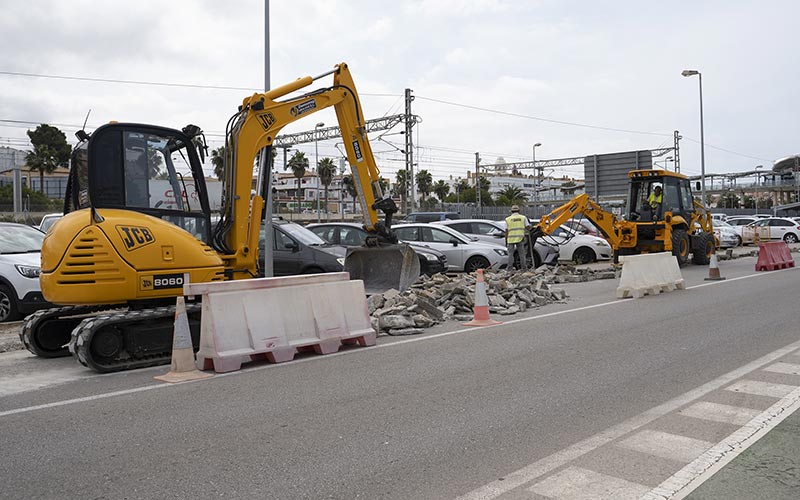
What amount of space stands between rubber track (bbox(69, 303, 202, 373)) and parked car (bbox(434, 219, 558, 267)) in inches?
548

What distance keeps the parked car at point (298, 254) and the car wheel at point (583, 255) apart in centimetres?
1074

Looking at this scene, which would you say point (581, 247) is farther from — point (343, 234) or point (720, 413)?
point (720, 413)

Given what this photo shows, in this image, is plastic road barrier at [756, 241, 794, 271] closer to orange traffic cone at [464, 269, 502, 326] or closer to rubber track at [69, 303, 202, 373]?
orange traffic cone at [464, 269, 502, 326]

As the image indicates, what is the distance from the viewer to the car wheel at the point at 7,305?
11586 millimetres

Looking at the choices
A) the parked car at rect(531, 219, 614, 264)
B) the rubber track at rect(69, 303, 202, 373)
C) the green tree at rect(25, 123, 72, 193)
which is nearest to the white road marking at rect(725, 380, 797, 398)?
the rubber track at rect(69, 303, 202, 373)

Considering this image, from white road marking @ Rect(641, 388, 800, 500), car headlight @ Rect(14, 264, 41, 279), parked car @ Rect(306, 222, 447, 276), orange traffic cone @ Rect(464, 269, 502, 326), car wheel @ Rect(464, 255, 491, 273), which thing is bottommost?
white road marking @ Rect(641, 388, 800, 500)

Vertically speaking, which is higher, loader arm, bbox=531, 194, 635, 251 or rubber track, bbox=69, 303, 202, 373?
loader arm, bbox=531, 194, 635, 251

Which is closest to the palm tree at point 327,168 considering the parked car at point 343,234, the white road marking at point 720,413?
the parked car at point 343,234

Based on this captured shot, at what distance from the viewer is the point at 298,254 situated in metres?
15.0

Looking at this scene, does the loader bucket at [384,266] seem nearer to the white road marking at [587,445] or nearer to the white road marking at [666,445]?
the white road marking at [587,445]

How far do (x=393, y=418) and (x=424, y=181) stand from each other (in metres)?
97.3

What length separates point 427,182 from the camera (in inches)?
4063

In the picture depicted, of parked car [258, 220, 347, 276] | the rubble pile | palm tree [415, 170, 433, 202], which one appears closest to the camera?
the rubble pile

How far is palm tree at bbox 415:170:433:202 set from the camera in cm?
10181
